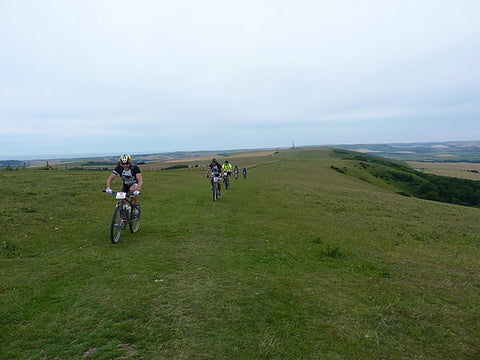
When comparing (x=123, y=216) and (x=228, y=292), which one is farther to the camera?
(x=123, y=216)

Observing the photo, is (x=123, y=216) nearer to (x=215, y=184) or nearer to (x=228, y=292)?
(x=228, y=292)

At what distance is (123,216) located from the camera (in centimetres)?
1094

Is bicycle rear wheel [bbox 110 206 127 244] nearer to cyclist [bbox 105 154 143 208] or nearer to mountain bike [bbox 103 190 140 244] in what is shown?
mountain bike [bbox 103 190 140 244]

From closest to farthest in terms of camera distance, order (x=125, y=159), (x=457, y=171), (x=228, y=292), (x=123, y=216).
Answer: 1. (x=228, y=292)
2. (x=123, y=216)
3. (x=125, y=159)
4. (x=457, y=171)

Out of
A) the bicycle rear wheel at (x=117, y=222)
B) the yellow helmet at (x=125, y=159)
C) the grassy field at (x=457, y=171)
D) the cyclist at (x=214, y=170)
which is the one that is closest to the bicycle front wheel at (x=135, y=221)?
the bicycle rear wheel at (x=117, y=222)

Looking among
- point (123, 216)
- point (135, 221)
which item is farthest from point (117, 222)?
point (135, 221)

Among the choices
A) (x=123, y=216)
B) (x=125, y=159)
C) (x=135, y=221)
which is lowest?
(x=135, y=221)

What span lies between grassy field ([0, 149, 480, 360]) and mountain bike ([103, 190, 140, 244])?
38 centimetres

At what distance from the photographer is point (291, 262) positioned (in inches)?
362

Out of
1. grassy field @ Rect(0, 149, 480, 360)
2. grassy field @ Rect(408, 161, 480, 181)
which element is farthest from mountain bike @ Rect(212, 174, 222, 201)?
grassy field @ Rect(408, 161, 480, 181)

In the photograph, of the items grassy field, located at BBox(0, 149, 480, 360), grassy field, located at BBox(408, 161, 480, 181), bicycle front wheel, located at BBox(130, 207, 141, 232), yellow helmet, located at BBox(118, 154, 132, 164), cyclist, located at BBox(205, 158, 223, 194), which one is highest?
yellow helmet, located at BBox(118, 154, 132, 164)

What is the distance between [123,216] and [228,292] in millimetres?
5861

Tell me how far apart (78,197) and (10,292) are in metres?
14.1

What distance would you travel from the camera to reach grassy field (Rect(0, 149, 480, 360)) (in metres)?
4.93
